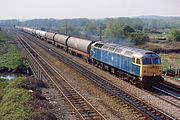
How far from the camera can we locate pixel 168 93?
2747cm

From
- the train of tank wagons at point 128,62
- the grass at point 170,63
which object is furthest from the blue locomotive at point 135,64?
the grass at point 170,63

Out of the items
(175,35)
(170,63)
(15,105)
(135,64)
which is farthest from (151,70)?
(175,35)

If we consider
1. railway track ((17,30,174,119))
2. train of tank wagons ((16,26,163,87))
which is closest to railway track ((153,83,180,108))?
train of tank wagons ((16,26,163,87))

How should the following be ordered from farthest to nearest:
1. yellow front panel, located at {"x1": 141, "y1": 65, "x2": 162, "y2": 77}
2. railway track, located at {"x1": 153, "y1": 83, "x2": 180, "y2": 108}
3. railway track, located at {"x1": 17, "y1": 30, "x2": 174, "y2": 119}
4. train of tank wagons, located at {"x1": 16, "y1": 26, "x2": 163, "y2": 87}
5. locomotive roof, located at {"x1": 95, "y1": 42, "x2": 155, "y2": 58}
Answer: locomotive roof, located at {"x1": 95, "y1": 42, "x2": 155, "y2": 58} → train of tank wagons, located at {"x1": 16, "y1": 26, "x2": 163, "y2": 87} → yellow front panel, located at {"x1": 141, "y1": 65, "x2": 162, "y2": 77} → railway track, located at {"x1": 153, "y1": 83, "x2": 180, "y2": 108} → railway track, located at {"x1": 17, "y1": 30, "x2": 174, "y2": 119}

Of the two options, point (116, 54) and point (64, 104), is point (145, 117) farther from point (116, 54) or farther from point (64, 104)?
point (116, 54)

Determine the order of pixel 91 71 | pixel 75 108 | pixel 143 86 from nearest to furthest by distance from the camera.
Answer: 1. pixel 75 108
2. pixel 143 86
3. pixel 91 71

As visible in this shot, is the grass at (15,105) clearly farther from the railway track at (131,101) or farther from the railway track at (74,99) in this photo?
the railway track at (131,101)

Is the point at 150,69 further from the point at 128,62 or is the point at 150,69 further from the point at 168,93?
the point at 128,62

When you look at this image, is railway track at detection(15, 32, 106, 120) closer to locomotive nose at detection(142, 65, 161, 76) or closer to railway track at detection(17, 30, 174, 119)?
railway track at detection(17, 30, 174, 119)

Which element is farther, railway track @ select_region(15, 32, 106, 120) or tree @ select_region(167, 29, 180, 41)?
tree @ select_region(167, 29, 180, 41)

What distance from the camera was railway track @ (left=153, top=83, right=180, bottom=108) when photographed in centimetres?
2525

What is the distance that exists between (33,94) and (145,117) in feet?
30.8

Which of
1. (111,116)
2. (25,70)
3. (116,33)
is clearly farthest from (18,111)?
(116,33)

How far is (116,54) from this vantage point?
3425 cm
